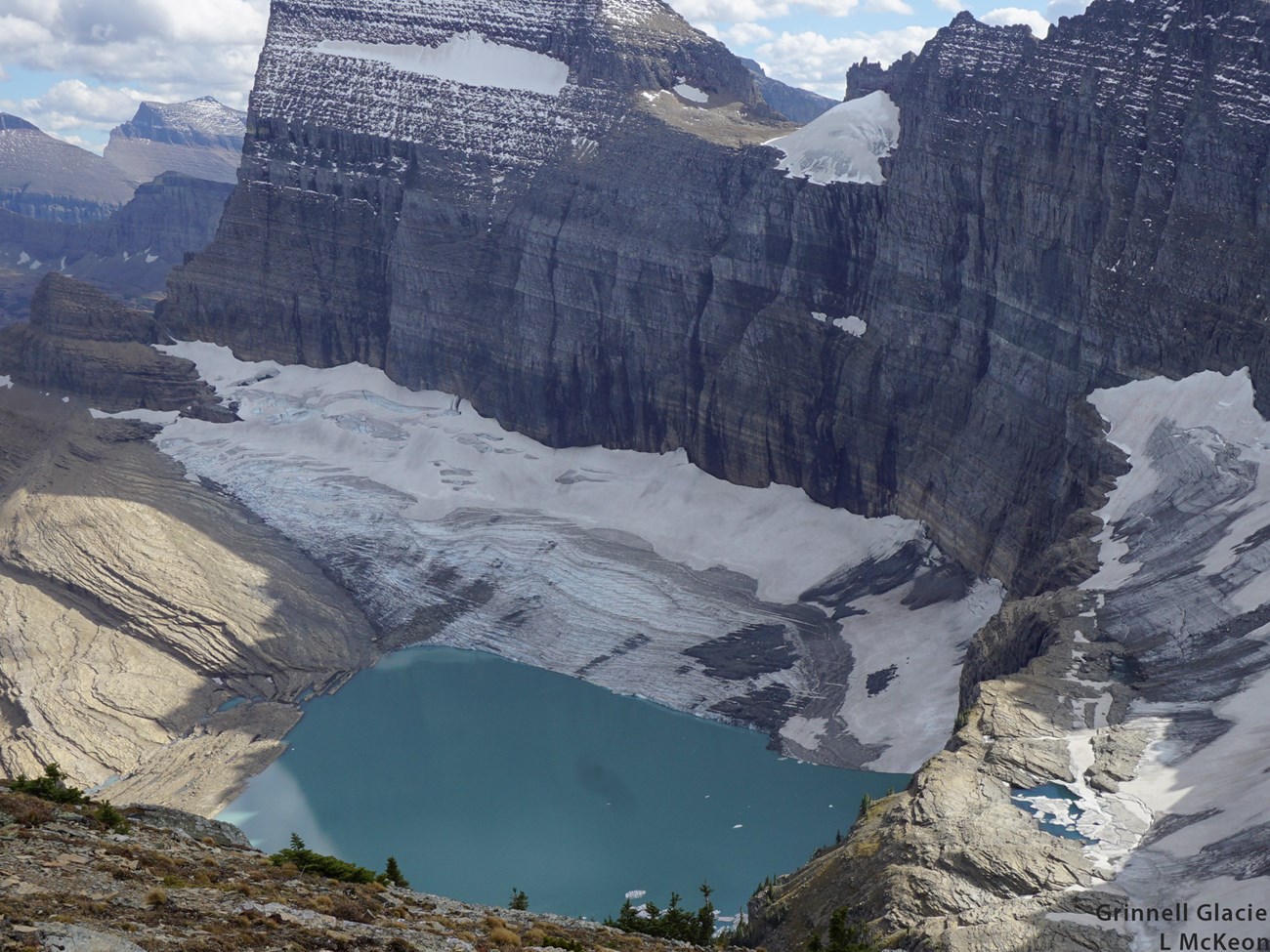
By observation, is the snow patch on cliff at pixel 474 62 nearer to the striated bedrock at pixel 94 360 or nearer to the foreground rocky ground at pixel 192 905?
the striated bedrock at pixel 94 360

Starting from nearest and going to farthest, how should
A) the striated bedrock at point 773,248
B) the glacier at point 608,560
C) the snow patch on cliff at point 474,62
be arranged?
the striated bedrock at point 773,248 → the glacier at point 608,560 → the snow patch on cliff at point 474,62

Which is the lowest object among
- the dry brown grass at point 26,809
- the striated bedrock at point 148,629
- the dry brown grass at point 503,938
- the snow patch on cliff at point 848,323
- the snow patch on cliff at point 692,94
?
the striated bedrock at point 148,629

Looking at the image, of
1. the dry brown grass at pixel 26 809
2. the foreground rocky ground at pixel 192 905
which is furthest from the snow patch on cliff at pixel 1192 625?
the dry brown grass at pixel 26 809

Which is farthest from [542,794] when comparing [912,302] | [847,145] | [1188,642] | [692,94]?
[692,94]

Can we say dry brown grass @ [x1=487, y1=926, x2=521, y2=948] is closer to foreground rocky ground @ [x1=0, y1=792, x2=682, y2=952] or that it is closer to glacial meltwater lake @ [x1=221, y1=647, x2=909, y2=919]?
foreground rocky ground @ [x1=0, y1=792, x2=682, y2=952]

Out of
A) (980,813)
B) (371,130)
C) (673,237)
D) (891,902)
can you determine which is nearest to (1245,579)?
(980,813)

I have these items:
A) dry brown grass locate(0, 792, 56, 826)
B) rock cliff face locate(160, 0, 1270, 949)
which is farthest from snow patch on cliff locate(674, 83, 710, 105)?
dry brown grass locate(0, 792, 56, 826)
